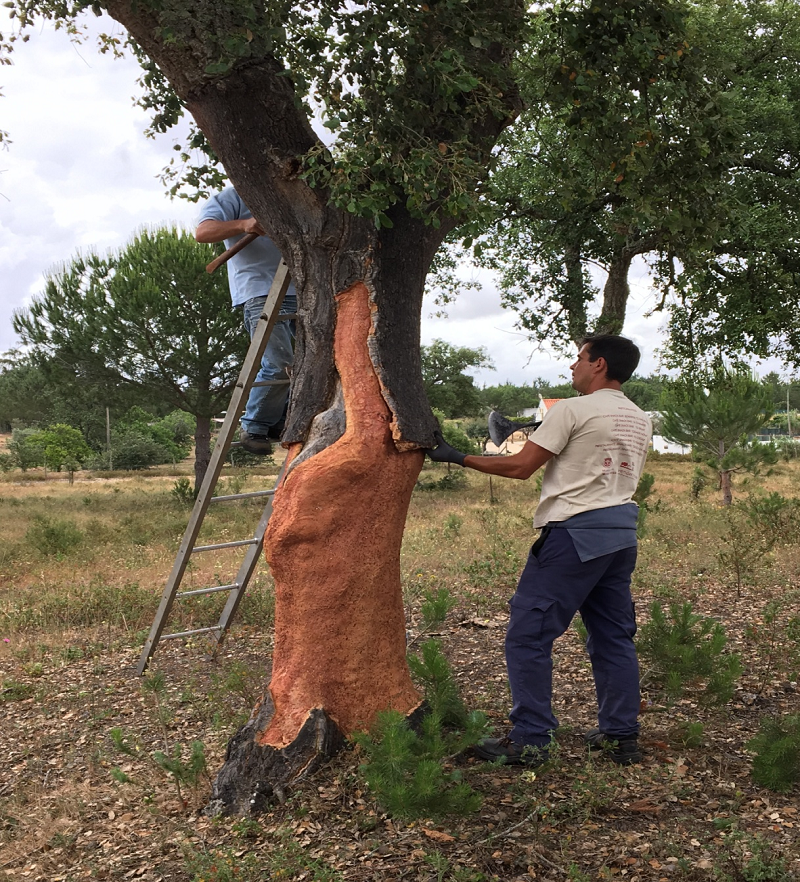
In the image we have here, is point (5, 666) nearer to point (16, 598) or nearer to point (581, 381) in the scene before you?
point (16, 598)

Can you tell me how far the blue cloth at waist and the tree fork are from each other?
75cm

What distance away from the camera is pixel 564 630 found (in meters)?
3.38

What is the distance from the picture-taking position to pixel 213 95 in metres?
3.62

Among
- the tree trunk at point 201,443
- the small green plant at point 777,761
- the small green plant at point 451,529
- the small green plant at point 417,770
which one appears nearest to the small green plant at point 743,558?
the small green plant at point 451,529

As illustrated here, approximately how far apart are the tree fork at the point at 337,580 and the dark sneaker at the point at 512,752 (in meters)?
0.45

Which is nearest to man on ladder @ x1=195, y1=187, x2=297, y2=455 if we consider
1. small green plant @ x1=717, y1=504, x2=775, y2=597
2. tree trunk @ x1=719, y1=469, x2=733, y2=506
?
small green plant @ x1=717, y1=504, x2=775, y2=597

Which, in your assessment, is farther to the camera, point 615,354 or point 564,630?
point 615,354

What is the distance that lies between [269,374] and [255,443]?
16.5 inches

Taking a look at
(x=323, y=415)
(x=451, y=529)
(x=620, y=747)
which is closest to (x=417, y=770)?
(x=620, y=747)

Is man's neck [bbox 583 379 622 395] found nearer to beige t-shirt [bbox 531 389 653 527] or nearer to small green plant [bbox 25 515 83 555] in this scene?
beige t-shirt [bbox 531 389 653 527]

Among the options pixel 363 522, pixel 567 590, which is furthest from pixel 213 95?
pixel 567 590

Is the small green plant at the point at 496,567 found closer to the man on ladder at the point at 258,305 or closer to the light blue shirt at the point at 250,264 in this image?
the man on ladder at the point at 258,305

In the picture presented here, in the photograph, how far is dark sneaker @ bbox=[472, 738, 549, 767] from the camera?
11.0 feet

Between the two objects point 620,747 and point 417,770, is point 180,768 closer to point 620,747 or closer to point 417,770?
point 417,770
